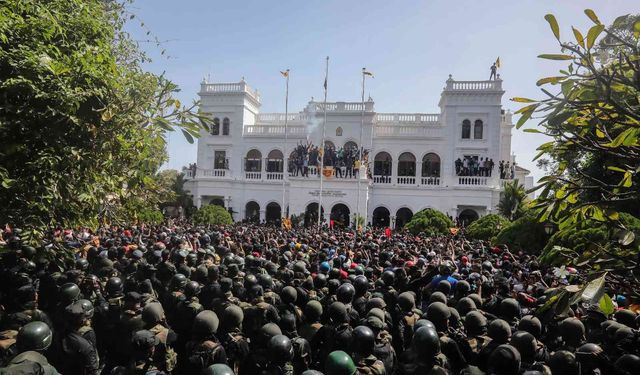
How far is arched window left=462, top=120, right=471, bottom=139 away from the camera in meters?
28.4

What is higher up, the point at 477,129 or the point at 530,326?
the point at 477,129

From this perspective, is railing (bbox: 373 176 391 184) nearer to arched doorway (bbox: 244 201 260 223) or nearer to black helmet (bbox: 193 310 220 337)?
arched doorway (bbox: 244 201 260 223)

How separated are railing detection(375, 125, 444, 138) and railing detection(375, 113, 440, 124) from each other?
0.44m

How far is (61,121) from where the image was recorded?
430 cm

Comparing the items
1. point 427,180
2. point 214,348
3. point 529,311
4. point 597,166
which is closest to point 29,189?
point 214,348

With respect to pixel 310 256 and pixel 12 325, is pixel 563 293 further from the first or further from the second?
pixel 310 256

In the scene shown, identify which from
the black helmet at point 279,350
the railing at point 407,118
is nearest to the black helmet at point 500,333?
the black helmet at point 279,350

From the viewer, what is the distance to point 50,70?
13.2ft

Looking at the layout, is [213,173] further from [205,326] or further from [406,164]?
[205,326]

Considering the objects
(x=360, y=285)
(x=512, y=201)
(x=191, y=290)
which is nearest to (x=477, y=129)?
(x=512, y=201)

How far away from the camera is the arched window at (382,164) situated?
2997 cm

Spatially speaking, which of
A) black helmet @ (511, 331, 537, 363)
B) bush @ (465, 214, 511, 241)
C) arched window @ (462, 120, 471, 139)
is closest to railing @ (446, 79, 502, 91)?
arched window @ (462, 120, 471, 139)

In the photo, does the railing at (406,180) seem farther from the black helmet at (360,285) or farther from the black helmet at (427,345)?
the black helmet at (427,345)

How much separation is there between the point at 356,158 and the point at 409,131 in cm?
432
